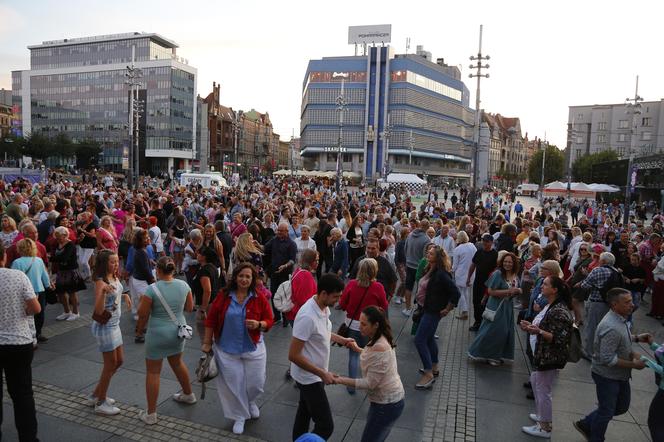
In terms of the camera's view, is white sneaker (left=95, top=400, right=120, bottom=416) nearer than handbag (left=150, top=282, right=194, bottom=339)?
No

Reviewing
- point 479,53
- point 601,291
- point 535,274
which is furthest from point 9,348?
point 479,53

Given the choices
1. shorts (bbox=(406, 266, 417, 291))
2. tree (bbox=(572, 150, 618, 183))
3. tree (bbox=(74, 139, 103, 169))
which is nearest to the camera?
shorts (bbox=(406, 266, 417, 291))

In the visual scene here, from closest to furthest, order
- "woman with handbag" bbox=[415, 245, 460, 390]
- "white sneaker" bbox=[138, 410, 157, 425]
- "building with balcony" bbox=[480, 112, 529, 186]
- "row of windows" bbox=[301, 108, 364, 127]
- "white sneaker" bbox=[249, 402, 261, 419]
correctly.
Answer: "white sneaker" bbox=[138, 410, 157, 425]
"white sneaker" bbox=[249, 402, 261, 419]
"woman with handbag" bbox=[415, 245, 460, 390]
"row of windows" bbox=[301, 108, 364, 127]
"building with balcony" bbox=[480, 112, 529, 186]

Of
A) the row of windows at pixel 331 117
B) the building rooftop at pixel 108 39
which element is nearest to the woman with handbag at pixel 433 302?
the row of windows at pixel 331 117

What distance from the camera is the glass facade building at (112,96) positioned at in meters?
90.6

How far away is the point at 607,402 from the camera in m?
4.30

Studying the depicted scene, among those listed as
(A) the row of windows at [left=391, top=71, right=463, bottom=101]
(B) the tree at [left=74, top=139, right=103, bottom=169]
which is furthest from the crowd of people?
(B) the tree at [left=74, top=139, right=103, bottom=169]

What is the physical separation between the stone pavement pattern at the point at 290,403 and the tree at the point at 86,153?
282 ft

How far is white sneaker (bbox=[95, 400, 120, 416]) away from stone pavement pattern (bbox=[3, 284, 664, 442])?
60 millimetres

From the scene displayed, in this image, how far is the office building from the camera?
80.0 m

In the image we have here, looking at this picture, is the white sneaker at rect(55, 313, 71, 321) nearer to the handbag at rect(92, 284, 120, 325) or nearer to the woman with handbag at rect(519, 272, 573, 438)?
the handbag at rect(92, 284, 120, 325)

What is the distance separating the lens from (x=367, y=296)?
16.8ft

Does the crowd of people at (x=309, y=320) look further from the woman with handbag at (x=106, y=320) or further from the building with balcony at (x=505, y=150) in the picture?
the building with balcony at (x=505, y=150)

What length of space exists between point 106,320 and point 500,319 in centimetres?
488
